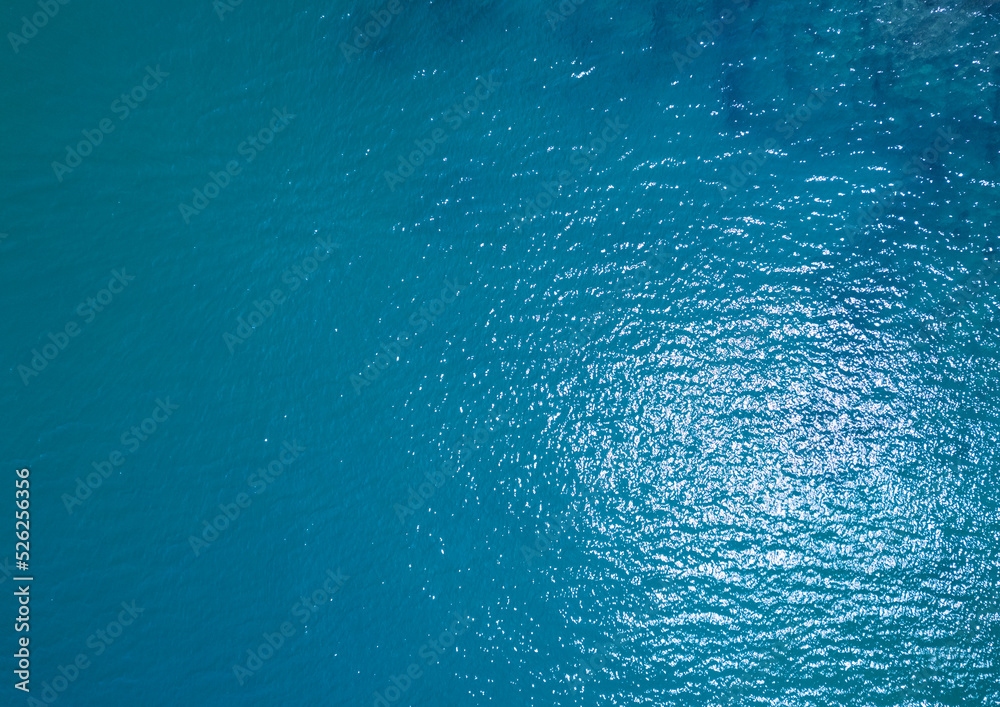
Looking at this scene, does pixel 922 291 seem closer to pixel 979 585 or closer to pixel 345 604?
pixel 979 585

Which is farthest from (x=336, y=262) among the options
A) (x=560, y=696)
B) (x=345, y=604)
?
(x=560, y=696)

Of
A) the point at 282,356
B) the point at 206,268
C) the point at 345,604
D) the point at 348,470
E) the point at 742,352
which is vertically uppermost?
the point at 206,268

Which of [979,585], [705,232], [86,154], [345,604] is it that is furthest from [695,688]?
[86,154]

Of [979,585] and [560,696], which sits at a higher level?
[560,696]

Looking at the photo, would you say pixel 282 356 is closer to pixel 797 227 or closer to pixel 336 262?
pixel 336 262

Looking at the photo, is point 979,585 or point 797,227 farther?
point 797,227

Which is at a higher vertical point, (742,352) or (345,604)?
(345,604)
